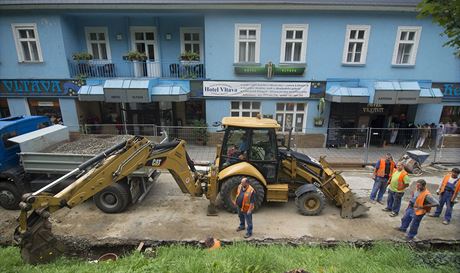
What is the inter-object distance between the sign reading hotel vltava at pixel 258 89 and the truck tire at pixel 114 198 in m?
6.56

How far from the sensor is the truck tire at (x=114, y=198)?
6051mm

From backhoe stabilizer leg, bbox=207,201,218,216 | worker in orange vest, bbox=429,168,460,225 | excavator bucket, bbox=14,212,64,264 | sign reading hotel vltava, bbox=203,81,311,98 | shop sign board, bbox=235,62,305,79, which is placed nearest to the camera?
excavator bucket, bbox=14,212,64,264

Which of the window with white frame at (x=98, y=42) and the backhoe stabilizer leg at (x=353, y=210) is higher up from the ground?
the window with white frame at (x=98, y=42)

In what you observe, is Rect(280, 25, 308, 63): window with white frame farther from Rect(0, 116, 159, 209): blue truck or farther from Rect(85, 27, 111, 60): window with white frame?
Rect(85, 27, 111, 60): window with white frame

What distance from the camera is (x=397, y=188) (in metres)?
6.12

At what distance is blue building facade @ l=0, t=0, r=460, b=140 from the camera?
10688 mm

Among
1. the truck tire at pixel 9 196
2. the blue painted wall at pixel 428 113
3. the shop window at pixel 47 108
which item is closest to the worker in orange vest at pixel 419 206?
the blue painted wall at pixel 428 113

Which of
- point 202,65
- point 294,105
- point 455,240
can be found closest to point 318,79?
point 294,105

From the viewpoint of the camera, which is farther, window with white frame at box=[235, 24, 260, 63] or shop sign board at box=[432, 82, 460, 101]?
shop sign board at box=[432, 82, 460, 101]

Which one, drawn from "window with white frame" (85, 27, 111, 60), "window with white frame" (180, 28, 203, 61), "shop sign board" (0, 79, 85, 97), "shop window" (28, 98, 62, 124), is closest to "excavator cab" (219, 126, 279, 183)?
"window with white frame" (180, 28, 203, 61)

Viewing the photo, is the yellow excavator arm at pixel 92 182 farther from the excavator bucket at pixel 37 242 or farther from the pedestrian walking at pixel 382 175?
the pedestrian walking at pixel 382 175

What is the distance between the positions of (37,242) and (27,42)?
1112cm

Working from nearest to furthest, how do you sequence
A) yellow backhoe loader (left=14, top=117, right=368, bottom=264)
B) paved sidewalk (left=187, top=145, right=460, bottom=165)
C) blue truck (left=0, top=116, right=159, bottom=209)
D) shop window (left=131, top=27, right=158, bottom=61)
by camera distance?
yellow backhoe loader (left=14, top=117, right=368, bottom=264)
blue truck (left=0, top=116, right=159, bottom=209)
paved sidewalk (left=187, top=145, right=460, bottom=165)
shop window (left=131, top=27, right=158, bottom=61)

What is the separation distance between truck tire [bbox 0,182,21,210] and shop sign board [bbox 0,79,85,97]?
667cm
